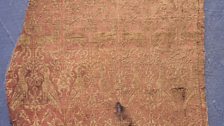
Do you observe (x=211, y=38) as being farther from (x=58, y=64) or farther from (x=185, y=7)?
(x=58, y=64)

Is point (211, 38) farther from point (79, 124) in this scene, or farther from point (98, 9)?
point (79, 124)

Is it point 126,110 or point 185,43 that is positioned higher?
point 185,43

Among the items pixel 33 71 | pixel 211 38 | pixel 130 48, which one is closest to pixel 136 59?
pixel 130 48

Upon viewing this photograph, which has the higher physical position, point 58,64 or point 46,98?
point 58,64

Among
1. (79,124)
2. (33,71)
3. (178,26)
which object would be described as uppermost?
(178,26)

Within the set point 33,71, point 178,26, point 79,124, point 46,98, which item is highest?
point 178,26

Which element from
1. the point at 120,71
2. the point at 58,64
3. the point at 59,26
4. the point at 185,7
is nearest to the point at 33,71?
the point at 58,64
